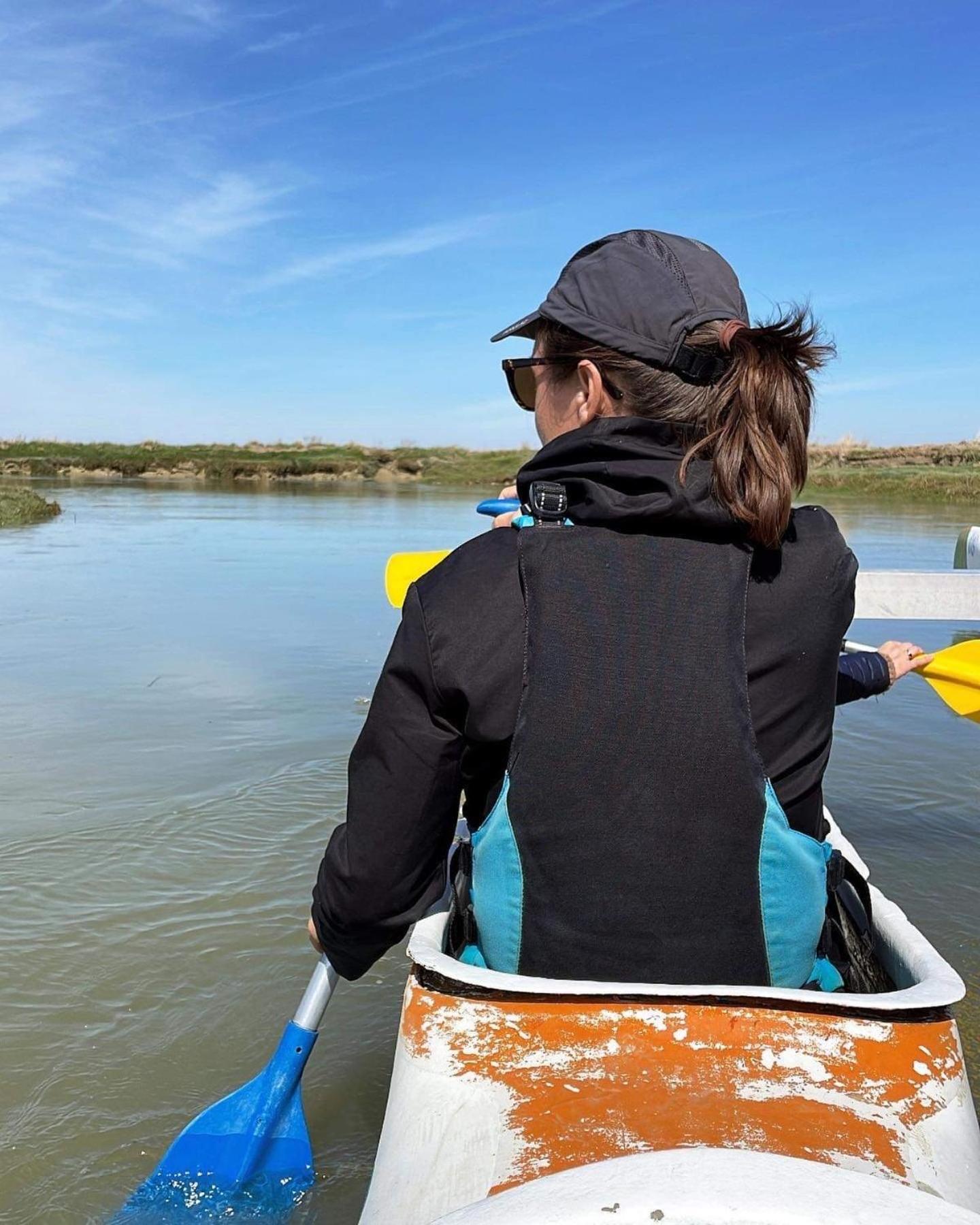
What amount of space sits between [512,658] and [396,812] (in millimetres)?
342

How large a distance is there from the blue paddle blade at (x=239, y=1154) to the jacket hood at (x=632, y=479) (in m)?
1.37

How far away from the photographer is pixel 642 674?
1534mm

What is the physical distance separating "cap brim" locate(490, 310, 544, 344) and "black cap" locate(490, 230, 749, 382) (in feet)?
0.15

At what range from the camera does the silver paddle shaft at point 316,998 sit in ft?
7.50

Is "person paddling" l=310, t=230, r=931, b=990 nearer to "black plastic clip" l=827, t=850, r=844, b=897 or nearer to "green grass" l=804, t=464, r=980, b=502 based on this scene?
"black plastic clip" l=827, t=850, r=844, b=897

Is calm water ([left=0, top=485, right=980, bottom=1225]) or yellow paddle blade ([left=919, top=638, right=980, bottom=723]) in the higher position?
yellow paddle blade ([left=919, top=638, right=980, bottom=723])

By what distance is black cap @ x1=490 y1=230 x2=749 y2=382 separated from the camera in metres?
1.70

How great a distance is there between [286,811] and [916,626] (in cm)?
668

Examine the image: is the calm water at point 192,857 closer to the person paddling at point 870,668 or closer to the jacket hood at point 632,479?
the person paddling at point 870,668

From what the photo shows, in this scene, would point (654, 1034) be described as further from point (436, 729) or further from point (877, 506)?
point (877, 506)

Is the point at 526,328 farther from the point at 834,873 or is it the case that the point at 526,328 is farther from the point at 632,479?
the point at 834,873

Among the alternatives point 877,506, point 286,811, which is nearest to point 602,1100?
point 286,811

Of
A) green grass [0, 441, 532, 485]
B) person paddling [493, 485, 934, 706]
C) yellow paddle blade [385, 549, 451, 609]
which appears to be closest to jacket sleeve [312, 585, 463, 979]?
person paddling [493, 485, 934, 706]

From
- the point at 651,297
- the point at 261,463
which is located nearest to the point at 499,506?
the point at 651,297
